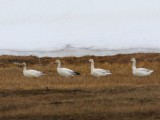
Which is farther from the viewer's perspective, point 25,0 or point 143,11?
point 25,0

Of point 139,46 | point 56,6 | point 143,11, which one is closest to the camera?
point 139,46

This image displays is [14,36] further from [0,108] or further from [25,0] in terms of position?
[0,108]

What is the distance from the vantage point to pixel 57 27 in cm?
5069

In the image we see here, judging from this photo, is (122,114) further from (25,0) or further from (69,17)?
(25,0)

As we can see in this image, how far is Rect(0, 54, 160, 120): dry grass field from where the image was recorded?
47.9 ft

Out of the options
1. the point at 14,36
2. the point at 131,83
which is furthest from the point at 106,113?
the point at 14,36

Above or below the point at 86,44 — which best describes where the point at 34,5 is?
above

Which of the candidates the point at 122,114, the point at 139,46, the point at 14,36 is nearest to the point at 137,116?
the point at 122,114

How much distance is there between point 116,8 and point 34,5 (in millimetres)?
7796

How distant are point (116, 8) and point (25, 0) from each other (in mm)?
9407

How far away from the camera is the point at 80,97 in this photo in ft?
56.7

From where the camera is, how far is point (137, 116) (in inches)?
562

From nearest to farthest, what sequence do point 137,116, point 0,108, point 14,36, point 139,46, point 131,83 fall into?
point 137,116, point 0,108, point 131,83, point 139,46, point 14,36

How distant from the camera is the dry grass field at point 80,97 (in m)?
14.6
